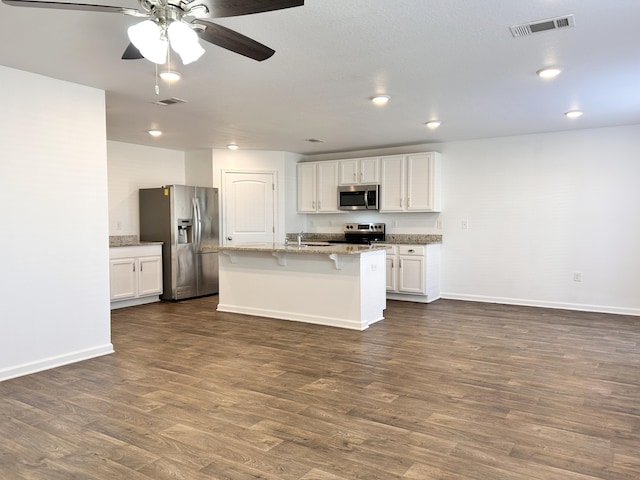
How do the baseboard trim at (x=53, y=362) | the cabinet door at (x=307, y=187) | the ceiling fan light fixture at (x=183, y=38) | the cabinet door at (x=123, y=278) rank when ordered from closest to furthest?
the ceiling fan light fixture at (x=183, y=38)
the baseboard trim at (x=53, y=362)
the cabinet door at (x=123, y=278)
the cabinet door at (x=307, y=187)

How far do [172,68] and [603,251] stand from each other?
5438 mm

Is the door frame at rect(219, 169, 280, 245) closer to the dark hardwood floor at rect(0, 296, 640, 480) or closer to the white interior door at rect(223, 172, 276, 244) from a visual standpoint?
the white interior door at rect(223, 172, 276, 244)

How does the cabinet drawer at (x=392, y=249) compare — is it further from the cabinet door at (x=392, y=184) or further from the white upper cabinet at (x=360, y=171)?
the white upper cabinet at (x=360, y=171)

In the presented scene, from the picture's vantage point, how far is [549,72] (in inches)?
140

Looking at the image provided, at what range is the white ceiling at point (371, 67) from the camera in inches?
103

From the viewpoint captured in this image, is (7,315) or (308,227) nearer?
(7,315)

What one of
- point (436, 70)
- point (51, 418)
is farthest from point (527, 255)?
point (51, 418)

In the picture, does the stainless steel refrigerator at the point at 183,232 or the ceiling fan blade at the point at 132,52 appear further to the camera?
the stainless steel refrigerator at the point at 183,232

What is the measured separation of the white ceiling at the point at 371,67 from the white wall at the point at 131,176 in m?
1.03

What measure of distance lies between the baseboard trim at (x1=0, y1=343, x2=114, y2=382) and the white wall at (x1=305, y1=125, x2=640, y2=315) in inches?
186

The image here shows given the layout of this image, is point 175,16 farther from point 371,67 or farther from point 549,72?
point 549,72

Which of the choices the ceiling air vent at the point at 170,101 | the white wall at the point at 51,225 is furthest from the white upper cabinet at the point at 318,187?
the white wall at the point at 51,225

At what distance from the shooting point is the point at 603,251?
5840 mm

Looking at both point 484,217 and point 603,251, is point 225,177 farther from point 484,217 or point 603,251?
point 603,251
